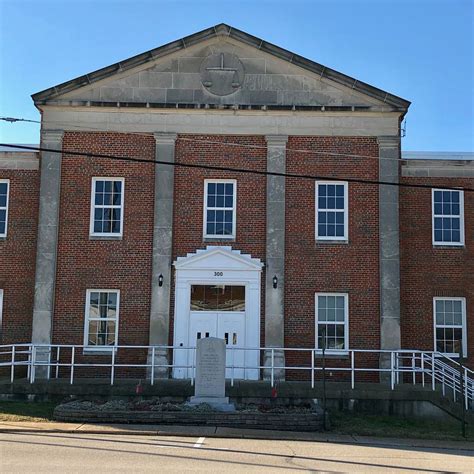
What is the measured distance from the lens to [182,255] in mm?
22594

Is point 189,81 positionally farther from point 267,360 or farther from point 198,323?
point 267,360

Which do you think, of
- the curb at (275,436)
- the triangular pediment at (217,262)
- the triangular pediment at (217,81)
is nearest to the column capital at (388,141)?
the triangular pediment at (217,81)

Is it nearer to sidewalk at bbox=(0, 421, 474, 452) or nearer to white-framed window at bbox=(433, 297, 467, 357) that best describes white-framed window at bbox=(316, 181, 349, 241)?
white-framed window at bbox=(433, 297, 467, 357)

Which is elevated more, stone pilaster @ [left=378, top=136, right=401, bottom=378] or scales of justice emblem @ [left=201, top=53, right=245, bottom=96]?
scales of justice emblem @ [left=201, top=53, right=245, bottom=96]

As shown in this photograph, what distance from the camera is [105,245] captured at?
893 inches

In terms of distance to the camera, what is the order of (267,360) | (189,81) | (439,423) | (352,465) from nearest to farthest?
(352,465) < (439,423) < (267,360) < (189,81)

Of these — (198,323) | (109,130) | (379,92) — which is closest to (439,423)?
(198,323)

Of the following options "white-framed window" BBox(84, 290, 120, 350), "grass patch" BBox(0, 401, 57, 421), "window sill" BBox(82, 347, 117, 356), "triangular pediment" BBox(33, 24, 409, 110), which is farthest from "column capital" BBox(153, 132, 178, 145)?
"grass patch" BBox(0, 401, 57, 421)

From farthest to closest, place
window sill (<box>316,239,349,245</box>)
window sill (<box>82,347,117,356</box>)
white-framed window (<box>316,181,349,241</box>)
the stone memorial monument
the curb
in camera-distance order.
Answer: white-framed window (<box>316,181,349,241</box>)
window sill (<box>316,239,349,245</box>)
window sill (<box>82,347,117,356</box>)
the stone memorial monument
the curb

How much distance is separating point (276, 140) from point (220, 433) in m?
10.6

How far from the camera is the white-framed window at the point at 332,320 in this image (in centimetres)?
2225

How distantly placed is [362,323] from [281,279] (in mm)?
2959

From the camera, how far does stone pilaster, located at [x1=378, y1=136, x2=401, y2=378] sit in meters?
22.0

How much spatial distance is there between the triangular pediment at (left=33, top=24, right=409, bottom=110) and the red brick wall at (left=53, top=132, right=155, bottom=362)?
1475 mm
